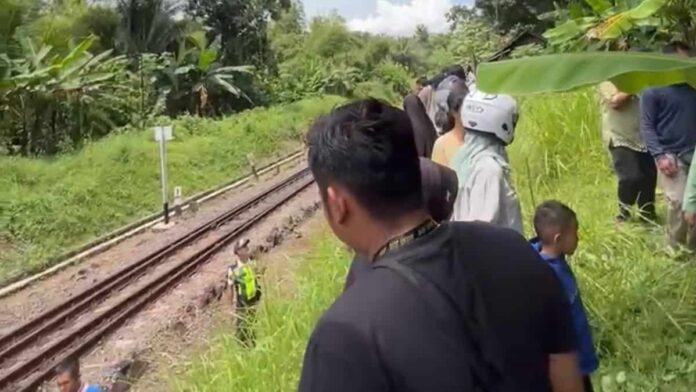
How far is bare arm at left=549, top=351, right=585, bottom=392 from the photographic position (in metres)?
1.79

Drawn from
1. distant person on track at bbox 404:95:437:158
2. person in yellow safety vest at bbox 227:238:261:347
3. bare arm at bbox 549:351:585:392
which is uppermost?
bare arm at bbox 549:351:585:392

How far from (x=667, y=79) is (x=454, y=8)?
3176 cm

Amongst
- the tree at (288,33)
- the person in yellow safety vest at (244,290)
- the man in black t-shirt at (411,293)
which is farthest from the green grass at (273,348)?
the tree at (288,33)

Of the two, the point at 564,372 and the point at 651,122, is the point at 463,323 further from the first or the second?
the point at 651,122

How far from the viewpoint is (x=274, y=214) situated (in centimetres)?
1852

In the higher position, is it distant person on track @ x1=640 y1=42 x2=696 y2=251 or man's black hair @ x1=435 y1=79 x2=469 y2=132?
man's black hair @ x1=435 y1=79 x2=469 y2=132

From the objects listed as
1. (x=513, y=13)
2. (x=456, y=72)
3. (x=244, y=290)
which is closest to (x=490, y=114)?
(x=456, y=72)

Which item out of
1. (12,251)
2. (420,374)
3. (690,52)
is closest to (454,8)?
(12,251)

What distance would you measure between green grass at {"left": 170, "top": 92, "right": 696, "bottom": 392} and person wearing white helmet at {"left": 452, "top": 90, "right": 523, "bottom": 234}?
0.82m

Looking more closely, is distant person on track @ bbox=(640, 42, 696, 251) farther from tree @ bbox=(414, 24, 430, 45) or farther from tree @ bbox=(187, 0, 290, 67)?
tree @ bbox=(414, 24, 430, 45)

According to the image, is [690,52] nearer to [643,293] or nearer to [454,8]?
[643,293]

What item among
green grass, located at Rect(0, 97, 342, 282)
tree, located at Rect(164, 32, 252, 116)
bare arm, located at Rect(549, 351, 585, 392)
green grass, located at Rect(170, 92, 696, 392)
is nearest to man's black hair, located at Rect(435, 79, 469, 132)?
green grass, located at Rect(170, 92, 696, 392)

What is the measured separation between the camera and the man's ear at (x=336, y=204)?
1.63 m

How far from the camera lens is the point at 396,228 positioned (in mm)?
1620
